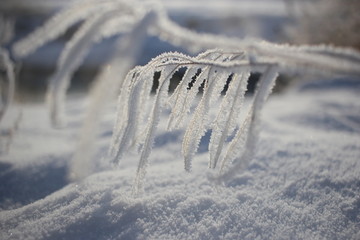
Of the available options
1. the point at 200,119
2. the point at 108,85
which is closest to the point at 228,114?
the point at 200,119

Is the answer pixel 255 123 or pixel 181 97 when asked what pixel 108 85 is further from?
pixel 255 123

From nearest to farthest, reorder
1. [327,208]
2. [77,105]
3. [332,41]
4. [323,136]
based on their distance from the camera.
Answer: [327,208] < [323,136] < [77,105] < [332,41]

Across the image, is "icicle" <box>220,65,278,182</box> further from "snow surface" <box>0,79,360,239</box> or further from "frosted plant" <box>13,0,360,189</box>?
"snow surface" <box>0,79,360,239</box>

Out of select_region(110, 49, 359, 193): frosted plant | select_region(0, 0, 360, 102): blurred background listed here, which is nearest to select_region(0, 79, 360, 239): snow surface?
select_region(110, 49, 359, 193): frosted plant

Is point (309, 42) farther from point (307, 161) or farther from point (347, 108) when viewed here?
point (307, 161)

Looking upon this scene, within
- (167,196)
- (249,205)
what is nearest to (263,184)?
(249,205)

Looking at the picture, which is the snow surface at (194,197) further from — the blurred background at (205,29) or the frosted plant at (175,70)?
the blurred background at (205,29)
